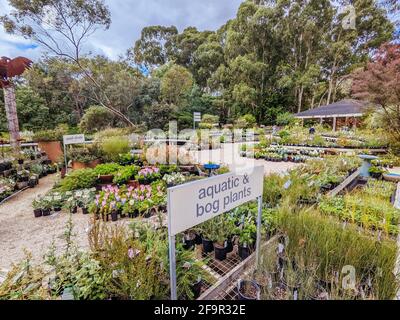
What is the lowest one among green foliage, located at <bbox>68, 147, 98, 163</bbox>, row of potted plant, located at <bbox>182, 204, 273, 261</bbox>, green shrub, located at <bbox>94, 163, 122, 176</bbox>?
row of potted plant, located at <bbox>182, 204, 273, 261</bbox>

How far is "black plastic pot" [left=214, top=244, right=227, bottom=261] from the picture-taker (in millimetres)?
1898

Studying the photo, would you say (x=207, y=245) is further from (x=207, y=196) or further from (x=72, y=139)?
(x=72, y=139)

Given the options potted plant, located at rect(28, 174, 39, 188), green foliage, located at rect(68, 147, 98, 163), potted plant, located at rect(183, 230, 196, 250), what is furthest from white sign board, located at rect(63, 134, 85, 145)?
potted plant, located at rect(183, 230, 196, 250)

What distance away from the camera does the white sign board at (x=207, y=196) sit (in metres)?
1.05

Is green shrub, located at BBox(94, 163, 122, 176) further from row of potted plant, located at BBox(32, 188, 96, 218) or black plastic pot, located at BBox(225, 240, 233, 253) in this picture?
black plastic pot, located at BBox(225, 240, 233, 253)

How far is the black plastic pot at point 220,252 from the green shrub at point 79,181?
303cm

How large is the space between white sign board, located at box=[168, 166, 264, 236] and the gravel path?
1.55m

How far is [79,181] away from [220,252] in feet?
10.3

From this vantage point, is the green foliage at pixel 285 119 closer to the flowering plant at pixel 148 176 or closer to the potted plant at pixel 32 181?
the flowering plant at pixel 148 176

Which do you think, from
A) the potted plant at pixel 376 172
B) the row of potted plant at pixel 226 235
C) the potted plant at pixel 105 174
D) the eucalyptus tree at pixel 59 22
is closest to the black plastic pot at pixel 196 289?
the row of potted plant at pixel 226 235

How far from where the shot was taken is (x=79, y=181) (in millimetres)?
3861

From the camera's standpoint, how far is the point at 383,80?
6.19m

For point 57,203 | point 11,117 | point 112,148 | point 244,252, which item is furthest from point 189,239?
point 11,117
